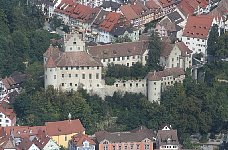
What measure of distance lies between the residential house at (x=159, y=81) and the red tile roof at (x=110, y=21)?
11610 millimetres

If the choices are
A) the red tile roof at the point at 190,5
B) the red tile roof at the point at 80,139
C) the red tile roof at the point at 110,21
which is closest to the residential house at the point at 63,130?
the red tile roof at the point at 80,139

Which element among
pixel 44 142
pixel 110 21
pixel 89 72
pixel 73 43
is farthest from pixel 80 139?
pixel 110 21

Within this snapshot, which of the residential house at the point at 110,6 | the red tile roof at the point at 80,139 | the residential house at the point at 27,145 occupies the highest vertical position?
the residential house at the point at 110,6

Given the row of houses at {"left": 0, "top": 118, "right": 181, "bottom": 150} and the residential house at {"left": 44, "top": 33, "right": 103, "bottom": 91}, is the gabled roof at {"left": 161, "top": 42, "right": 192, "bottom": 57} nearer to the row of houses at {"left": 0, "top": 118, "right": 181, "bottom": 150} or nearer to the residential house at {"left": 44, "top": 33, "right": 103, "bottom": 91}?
the residential house at {"left": 44, "top": 33, "right": 103, "bottom": 91}

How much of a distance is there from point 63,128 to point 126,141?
19.0ft

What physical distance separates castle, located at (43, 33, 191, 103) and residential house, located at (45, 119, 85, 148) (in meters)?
4.78

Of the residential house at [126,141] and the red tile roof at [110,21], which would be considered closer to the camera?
the residential house at [126,141]

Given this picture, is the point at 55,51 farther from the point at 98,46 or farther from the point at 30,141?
the point at 30,141

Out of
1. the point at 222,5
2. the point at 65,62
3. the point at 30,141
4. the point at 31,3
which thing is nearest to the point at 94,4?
the point at 31,3

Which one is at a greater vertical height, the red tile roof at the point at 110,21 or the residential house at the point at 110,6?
the residential house at the point at 110,6

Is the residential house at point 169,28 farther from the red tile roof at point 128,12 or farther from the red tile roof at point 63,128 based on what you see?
the red tile roof at point 63,128

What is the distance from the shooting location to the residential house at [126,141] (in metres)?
95.5

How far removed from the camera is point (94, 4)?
121125mm

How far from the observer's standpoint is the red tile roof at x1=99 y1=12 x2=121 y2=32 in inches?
4424
